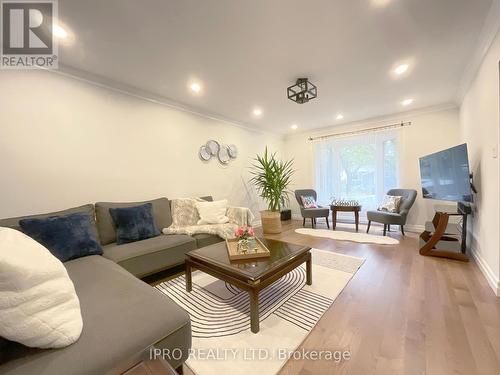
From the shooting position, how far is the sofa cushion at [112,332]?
788mm

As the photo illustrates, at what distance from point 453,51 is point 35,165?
4.68 meters

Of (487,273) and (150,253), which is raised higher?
(150,253)

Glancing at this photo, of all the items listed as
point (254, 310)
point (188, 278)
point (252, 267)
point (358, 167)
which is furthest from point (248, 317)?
point (358, 167)

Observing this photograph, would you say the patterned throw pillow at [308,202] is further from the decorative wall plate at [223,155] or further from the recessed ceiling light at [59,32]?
the recessed ceiling light at [59,32]

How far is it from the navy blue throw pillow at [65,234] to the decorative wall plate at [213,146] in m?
2.35

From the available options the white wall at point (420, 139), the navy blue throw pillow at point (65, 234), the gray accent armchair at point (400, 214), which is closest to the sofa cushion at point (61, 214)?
the navy blue throw pillow at point (65, 234)

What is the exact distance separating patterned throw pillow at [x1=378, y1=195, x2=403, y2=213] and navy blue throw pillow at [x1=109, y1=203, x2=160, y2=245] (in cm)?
416

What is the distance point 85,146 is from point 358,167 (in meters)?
5.05

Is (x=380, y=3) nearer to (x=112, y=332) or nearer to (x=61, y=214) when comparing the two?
(x=112, y=332)

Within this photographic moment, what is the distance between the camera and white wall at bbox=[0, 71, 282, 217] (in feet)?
6.92

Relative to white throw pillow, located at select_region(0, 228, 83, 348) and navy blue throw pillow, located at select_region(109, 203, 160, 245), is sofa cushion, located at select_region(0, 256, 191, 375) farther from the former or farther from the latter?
navy blue throw pillow, located at select_region(109, 203, 160, 245)

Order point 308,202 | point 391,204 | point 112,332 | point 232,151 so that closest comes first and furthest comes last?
1. point 112,332
2. point 391,204
3. point 232,151
4. point 308,202

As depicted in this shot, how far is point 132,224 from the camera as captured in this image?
2.42 metres

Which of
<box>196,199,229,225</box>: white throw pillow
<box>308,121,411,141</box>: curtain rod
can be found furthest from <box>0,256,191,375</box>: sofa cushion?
<box>308,121,411,141</box>: curtain rod
